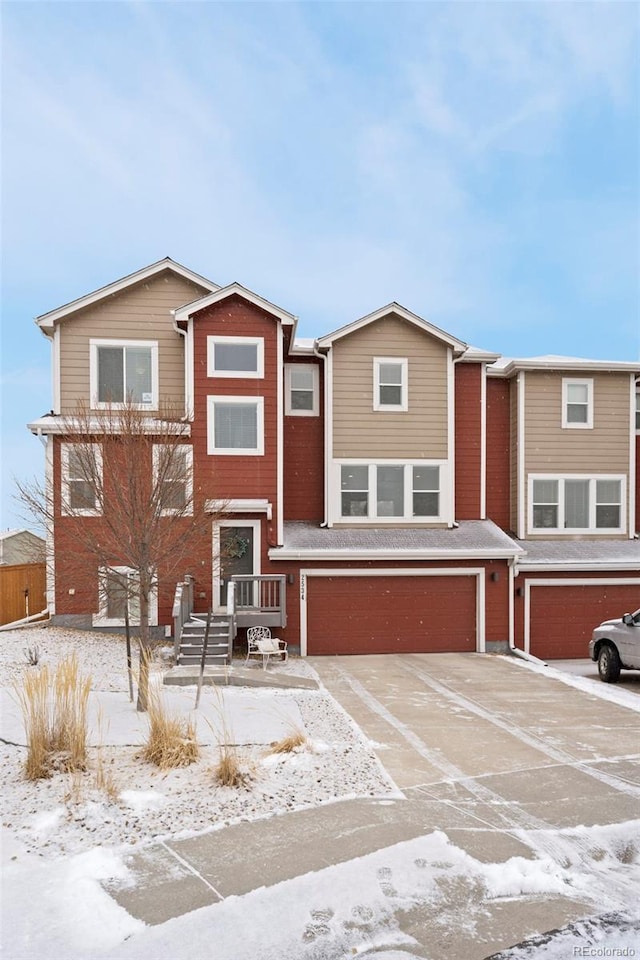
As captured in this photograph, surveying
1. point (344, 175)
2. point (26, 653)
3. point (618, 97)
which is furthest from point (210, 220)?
point (26, 653)

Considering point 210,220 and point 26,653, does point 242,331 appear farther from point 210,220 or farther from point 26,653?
point 210,220

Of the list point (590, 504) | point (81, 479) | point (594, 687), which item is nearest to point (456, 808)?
point (594, 687)

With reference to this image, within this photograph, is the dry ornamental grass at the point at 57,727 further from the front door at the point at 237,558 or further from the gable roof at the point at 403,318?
the gable roof at the point at 403,318

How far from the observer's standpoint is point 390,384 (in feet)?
56.1

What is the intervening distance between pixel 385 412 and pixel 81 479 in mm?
7759

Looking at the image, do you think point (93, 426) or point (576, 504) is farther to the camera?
point (576, 504)

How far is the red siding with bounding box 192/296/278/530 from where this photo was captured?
1518 cm

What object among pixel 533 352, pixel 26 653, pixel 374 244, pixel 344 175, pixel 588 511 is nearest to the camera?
pixel 26 653

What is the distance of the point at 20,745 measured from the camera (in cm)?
672

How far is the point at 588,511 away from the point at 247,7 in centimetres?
1485

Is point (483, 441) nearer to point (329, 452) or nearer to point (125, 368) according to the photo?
point (329, 452)

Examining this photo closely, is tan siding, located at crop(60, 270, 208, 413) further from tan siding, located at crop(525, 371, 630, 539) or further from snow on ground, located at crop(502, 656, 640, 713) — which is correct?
snow on ground, located at crop(502, 656, 640, 713)

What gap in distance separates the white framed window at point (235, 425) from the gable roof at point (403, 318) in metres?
2.78

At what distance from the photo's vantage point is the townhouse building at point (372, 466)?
15234 mm
